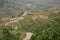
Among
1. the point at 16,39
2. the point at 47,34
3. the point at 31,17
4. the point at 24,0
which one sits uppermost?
the point at 47,34

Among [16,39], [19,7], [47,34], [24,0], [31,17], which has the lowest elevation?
[24,0]

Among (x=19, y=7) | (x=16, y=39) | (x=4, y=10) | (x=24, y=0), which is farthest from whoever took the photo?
(x=24, y=0)

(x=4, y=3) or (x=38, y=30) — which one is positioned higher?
(x=38, y=30)

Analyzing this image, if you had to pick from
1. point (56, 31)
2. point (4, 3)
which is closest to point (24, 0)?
point (4, 3)

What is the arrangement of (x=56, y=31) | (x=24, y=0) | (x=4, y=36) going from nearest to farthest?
(x=56, y=31) → (x=4, y=36) → (x=24, y=0)

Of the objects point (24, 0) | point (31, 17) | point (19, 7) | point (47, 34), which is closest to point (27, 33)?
point (31, 17)

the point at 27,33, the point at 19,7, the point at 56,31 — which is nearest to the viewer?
the point at 56,31

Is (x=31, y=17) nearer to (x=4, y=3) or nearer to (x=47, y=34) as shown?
(x=47, y=34)

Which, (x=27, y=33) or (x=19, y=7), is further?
(x=19, y=7)

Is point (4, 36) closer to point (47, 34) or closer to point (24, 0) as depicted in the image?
point (47, 34)
